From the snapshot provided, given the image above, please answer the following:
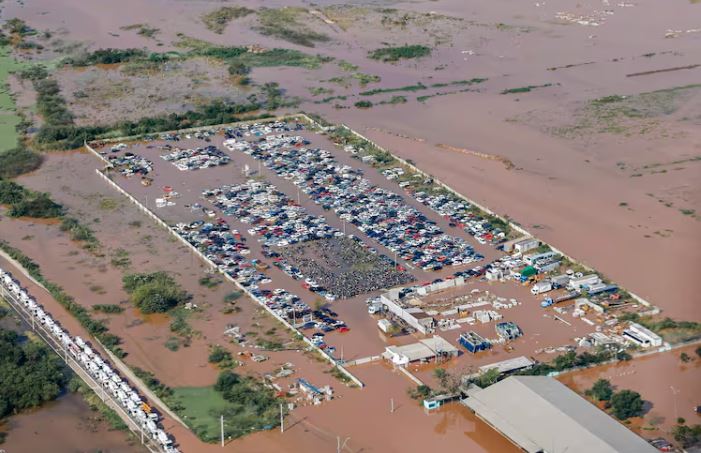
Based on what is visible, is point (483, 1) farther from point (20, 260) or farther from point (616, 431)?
point (616, 431)

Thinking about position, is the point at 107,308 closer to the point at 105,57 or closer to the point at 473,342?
the point at 473,342

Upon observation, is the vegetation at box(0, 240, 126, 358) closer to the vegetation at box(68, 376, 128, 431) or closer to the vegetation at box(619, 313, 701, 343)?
the vegetation at box(68, 376, 128, 431)

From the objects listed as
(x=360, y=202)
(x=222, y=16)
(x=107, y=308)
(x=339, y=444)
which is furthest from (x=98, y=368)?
(x=222, y=16)

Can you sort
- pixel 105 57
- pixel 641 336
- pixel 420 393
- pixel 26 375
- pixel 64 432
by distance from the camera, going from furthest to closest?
pixel 105 57
pixel 641 336
pixel 26 375
pixel 420 393
pixel 64 432

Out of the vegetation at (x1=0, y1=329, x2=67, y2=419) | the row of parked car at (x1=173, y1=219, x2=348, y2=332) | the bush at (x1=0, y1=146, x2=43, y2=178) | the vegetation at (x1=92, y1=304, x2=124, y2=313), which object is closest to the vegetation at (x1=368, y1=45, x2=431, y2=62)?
the bush at (x1=0, y1=146, x2=43, y2=178)

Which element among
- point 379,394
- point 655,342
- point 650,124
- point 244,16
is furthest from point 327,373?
point 244,16

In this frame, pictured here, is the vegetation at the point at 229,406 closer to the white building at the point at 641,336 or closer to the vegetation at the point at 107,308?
the vegetation at the point at 107,308
